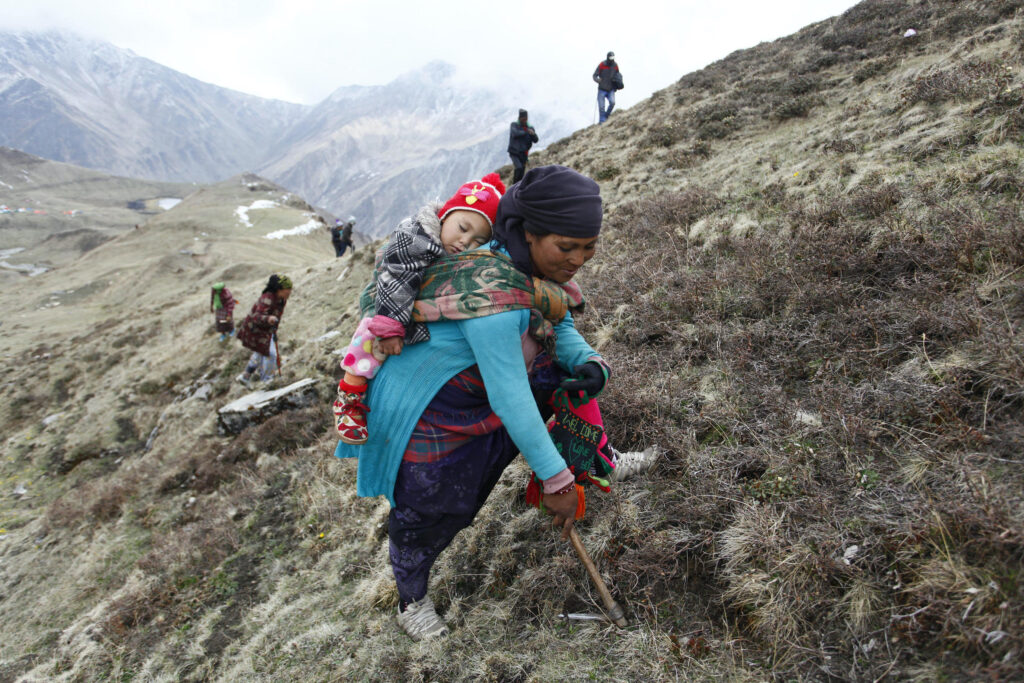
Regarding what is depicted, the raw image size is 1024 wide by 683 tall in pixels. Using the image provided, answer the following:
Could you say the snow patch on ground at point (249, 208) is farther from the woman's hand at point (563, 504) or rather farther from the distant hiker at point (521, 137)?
the woman's hand at point (563, 504)

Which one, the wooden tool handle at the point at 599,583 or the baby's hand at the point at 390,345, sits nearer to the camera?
the baby's hand at the point at 390,345

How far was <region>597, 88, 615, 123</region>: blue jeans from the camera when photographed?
17.1 metres

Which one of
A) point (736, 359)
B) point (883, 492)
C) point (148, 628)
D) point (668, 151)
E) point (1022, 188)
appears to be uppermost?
point (668, 151)

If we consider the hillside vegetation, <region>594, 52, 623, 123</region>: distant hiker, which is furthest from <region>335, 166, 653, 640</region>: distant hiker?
<region>594, 52, 623, 123</region>: distant hiker

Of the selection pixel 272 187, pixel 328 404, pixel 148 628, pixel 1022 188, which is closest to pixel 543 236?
pixel 1022 188

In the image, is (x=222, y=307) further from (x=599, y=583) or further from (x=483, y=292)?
(x=599, y=583)

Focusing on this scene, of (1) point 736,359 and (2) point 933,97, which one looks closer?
(1) point 736,359

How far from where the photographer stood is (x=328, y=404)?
305 inches

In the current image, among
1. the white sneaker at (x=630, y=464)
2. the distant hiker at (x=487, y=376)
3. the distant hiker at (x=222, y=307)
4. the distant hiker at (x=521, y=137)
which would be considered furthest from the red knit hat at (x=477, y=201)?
the distant hiker at (x=222, y=307)

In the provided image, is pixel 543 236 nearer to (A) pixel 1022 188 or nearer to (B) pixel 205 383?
(A) pixel 1022 188

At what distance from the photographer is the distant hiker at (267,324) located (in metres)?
9.20

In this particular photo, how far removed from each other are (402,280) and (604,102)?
18.5 meters

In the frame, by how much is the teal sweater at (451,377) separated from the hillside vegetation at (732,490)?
100 cm

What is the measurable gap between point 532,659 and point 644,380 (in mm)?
2138
